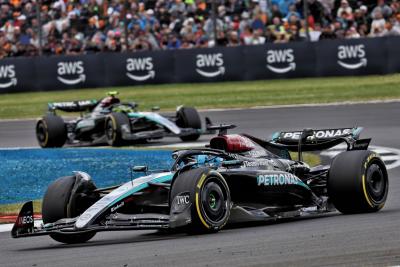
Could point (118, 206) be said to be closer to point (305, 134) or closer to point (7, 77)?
point (305, 134)

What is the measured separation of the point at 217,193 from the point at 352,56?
21.5 metres

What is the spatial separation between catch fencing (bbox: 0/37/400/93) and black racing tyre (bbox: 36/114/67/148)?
10866 mm

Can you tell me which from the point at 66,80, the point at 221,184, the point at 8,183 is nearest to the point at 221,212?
the point at 221,184

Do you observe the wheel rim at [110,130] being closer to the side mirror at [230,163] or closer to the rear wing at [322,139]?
the rear wing at [322,139]

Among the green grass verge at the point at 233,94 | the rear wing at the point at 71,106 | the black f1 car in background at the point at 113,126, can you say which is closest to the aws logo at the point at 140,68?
the green grass verge at the point at 233,94

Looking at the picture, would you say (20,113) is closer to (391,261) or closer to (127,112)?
(127,112)

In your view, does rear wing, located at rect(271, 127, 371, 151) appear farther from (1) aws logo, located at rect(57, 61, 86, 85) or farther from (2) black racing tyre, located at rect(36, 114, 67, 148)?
(1) aws logo, located at rect(57, 61, 86, 85)

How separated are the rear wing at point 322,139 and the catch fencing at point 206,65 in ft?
61.6

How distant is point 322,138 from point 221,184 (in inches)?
88.4

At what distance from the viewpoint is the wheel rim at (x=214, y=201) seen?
30.3 ft

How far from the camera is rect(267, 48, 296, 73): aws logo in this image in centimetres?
3105

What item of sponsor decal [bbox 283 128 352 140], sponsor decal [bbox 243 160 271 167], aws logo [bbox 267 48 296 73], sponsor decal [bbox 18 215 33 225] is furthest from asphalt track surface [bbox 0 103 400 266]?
aws logo [bbox 267 48 296 73]

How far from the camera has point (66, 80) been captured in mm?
33219

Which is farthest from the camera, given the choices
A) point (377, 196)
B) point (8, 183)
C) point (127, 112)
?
point (127, 112)
